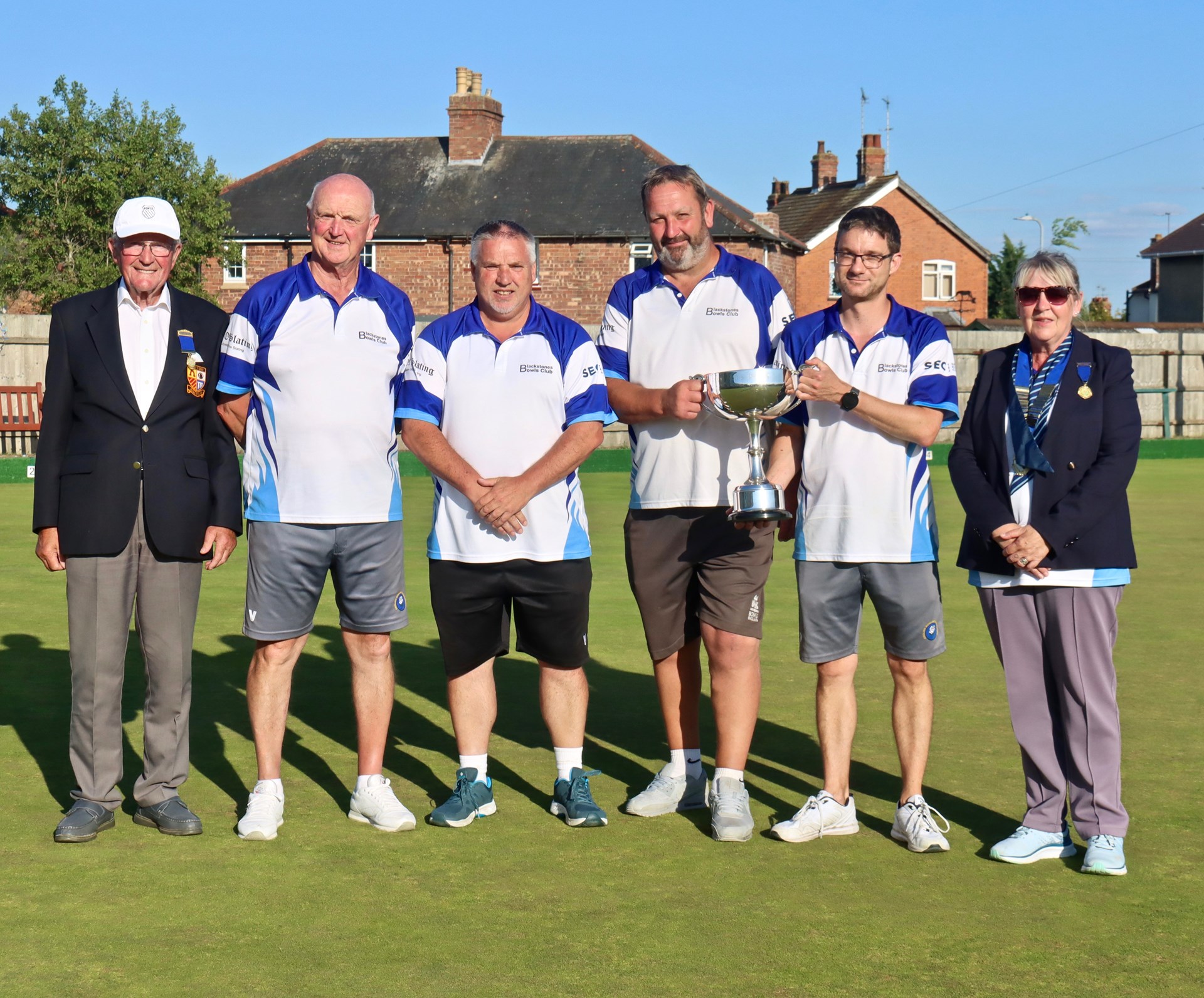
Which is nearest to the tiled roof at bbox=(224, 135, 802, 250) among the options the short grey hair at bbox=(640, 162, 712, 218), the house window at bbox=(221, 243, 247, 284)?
the house window at bbox=(221, 243, 247, 284)

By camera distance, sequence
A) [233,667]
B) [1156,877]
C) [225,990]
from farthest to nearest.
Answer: [233,667], [1156,877], [225,990]

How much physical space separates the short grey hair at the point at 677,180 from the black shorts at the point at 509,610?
1242 millimetres

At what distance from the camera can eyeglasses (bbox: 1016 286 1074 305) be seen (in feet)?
Answer: 13.8

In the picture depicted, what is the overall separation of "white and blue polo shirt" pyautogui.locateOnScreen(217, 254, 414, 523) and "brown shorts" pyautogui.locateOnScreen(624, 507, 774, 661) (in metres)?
0.93

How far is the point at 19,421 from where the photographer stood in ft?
65.3

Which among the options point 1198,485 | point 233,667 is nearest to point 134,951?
point 233,667

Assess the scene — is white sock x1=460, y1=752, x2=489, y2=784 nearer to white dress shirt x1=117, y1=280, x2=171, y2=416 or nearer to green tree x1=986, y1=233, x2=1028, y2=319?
white dress shirt x1=117, y1=280, x2=171, y2=416

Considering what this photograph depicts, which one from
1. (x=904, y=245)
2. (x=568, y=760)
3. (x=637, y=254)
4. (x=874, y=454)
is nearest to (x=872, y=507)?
(x=874, y=454)

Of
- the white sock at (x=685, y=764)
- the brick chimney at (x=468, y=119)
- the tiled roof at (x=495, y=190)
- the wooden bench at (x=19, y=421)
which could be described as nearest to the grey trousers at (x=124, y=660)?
the white sock at (x=685, y=764)

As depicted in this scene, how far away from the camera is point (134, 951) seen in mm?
3521

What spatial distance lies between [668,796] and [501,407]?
146cm

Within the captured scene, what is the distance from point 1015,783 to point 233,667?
393 cm

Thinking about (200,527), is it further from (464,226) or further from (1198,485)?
(464,226)

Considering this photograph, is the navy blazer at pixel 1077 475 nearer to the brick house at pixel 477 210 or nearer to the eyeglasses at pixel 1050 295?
the eyeglasses at pixel 1050 295
